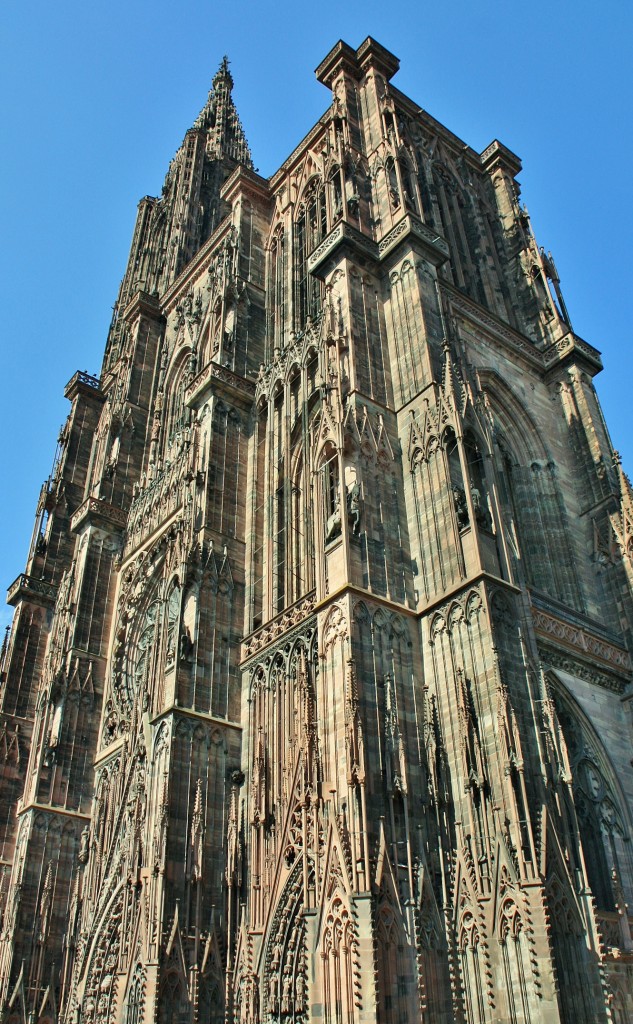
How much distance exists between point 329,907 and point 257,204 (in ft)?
82.3

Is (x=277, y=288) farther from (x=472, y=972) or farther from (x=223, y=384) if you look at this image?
(x=472, y=972)

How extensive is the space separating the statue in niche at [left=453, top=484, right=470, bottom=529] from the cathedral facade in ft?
0.23

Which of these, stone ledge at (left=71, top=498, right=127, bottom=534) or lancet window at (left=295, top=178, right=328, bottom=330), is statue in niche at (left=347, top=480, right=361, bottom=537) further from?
stone ledge at (left=71, top=498, right=127, bottom=534)

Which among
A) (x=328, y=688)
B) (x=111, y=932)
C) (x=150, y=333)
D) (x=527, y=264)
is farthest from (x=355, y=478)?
(x=150, y=333)

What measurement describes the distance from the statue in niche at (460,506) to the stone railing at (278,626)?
389cm

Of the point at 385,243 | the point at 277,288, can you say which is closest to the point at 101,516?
the point at 277,288

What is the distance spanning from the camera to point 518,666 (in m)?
15.6

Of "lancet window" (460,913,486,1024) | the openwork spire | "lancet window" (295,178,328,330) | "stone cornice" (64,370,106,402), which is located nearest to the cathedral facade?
"lancet window" (460,913,486,1024)

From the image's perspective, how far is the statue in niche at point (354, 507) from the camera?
17438 millimetres

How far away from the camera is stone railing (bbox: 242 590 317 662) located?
19.7 m

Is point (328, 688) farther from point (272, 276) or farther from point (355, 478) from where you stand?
point (272, 276)

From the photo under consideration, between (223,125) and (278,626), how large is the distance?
42.0 meters

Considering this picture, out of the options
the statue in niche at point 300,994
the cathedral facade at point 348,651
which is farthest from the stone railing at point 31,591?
the statue in niche at point 300,994

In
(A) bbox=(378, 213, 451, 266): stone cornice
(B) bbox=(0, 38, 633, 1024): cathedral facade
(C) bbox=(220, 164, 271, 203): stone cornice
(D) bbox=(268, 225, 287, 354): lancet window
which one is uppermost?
(C) bbox=(220, 164, 271, 203): stone cornice
